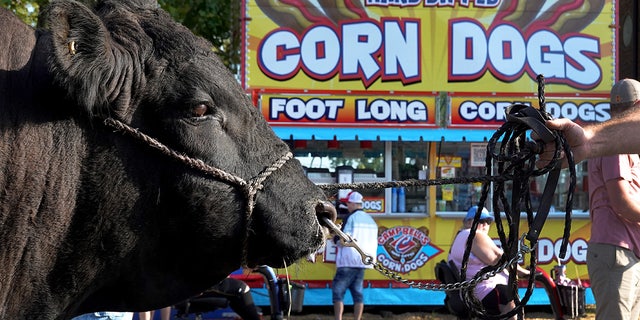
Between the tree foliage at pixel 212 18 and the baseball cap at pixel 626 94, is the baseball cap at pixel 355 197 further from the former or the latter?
the tree foliage at pixel 212 18

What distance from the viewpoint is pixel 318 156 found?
36.6 ft

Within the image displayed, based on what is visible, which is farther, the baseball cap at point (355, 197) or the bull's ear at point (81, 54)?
the baseball cap at point (355, 197)

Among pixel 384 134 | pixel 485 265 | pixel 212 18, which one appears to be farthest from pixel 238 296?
pixel 212 18

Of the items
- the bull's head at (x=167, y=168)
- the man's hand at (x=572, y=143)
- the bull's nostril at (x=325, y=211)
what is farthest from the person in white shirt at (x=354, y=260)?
the bull's head at (x=167, y=168)

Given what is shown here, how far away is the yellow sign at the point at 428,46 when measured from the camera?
10789 mm

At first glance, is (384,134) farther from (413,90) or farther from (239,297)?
(239,297)

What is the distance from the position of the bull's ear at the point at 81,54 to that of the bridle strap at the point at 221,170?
0.30 ft

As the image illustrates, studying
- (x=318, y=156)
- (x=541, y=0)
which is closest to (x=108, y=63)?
(x=318, y=156)

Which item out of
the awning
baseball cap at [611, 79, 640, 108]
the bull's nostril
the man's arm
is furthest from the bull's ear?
the awning

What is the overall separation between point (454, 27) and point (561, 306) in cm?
438

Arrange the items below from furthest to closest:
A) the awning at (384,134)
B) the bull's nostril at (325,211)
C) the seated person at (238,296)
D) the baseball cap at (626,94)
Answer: the awning at (384,134), the seated person at (238,296), the baseball cap at (626,94), the bull's nostril at (325,211)

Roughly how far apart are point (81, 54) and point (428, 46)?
920cm

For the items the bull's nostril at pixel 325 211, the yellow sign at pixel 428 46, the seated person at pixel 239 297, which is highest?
the yellow sign at pixel 428 46

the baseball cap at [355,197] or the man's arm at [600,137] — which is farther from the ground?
the man's arm at [600,137]
